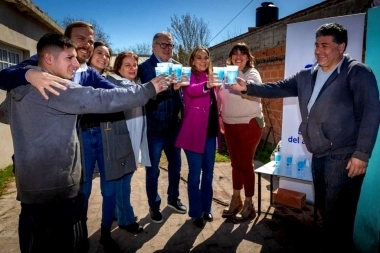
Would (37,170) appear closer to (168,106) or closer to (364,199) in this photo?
(168,106)

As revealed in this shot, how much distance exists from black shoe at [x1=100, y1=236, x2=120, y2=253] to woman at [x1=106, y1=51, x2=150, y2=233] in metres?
0.34

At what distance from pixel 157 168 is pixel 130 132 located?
28.8 inches

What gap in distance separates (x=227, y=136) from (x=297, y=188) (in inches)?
58.8

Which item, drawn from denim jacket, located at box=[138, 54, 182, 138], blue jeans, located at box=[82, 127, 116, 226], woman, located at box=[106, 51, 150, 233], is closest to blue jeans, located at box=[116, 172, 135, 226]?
woman, located at box=[106, 51, 150, 233]

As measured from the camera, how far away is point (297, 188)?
418 centimetres

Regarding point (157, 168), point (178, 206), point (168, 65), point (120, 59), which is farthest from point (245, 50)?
point (178, 206)

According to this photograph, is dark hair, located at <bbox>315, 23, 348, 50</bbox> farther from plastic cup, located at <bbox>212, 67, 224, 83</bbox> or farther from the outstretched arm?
the outstretched arm

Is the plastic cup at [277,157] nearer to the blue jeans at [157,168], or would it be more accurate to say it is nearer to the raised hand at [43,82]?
the blue jeans at [157,168]

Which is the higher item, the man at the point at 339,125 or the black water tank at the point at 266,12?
the black water tank at the point at 266,12

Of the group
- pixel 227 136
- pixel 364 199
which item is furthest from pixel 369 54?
pixel 227 136

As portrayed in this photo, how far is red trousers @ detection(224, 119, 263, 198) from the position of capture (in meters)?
3.43

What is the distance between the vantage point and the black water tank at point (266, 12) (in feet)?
30.1

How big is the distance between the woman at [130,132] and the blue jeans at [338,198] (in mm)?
1831

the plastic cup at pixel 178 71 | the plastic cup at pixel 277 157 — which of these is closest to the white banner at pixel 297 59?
the plastic cup at pixel 277 157
